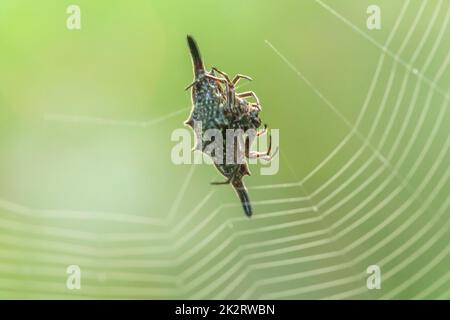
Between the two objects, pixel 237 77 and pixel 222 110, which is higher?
pixel 237 77

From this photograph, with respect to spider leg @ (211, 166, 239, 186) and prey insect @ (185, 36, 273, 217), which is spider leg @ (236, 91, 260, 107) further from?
spider leg @ (211, 166, 239, 186)

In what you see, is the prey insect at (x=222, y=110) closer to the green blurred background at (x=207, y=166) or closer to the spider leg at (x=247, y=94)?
the spider leg at (x=247, y=94)

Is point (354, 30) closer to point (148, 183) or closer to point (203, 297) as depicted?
point (148, 183)

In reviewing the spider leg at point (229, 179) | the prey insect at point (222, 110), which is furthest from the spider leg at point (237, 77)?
the spider leg at point (229, 179)

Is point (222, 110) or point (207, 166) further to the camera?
point (207, 166)

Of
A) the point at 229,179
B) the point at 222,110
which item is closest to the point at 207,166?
the point at 229,179

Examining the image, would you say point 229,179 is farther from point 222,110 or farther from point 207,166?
point 222,110
